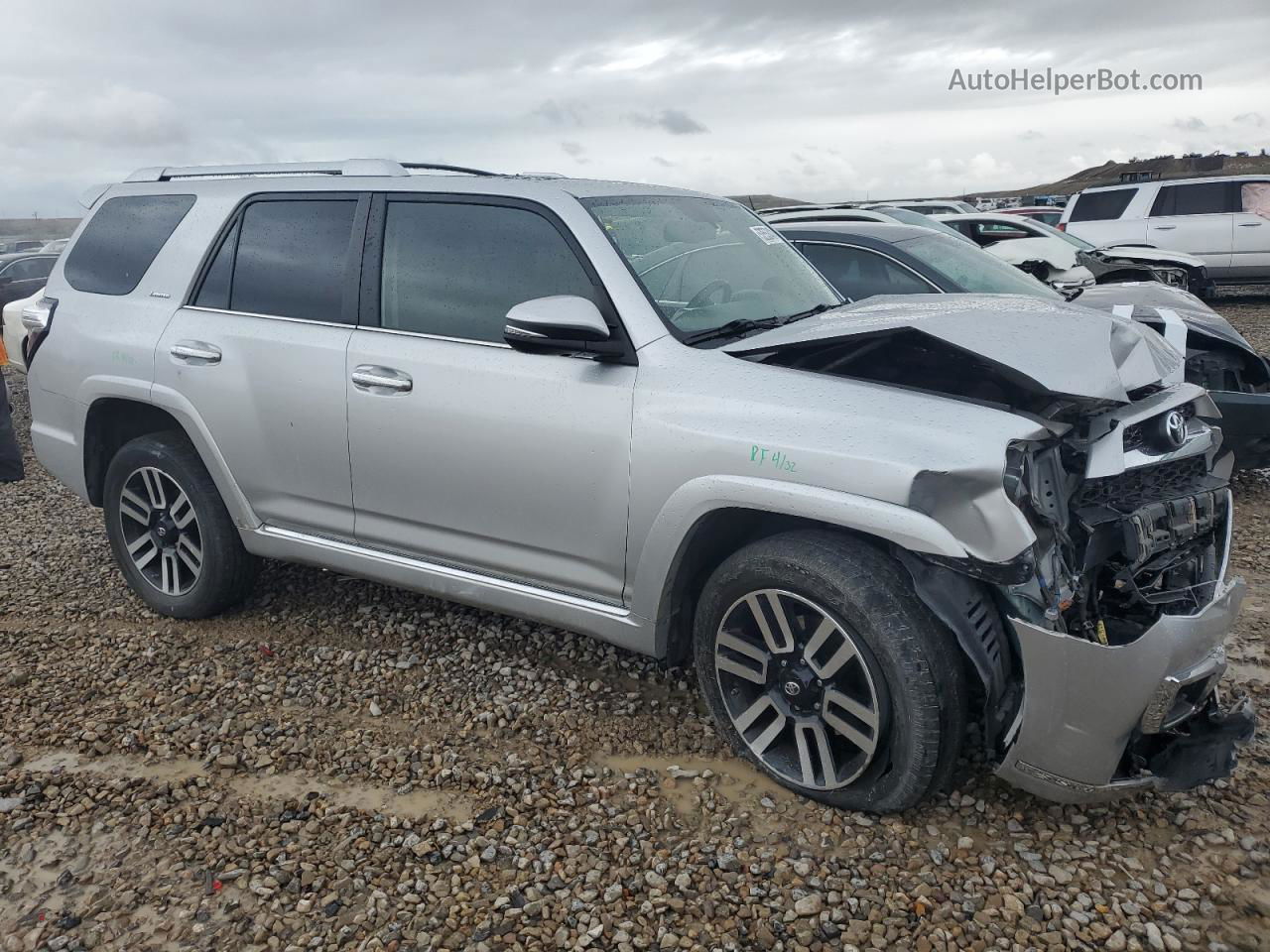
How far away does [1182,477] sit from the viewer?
312cm

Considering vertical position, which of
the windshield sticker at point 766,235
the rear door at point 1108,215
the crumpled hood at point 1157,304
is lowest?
the crumpled hood at point 1157,304

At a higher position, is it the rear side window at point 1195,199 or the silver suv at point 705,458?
the rear side window at point 1195,199

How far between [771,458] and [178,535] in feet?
9.48

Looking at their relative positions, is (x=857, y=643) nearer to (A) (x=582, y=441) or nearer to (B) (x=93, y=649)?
(A) (x=582, y=441)

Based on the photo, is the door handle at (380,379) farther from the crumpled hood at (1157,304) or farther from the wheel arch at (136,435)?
the crumpled hood at (1157,304)

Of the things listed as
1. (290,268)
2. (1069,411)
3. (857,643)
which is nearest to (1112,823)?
(857,643)

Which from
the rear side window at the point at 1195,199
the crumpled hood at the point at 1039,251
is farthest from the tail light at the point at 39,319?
the rear side window at the point at 1195,199

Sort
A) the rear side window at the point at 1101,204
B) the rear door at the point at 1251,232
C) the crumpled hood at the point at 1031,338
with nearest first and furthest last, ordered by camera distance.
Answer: the crumpled hood at the point at 1031,338 → the rear door at the point at 1251,232 → the rear side window at the point at 1101,204

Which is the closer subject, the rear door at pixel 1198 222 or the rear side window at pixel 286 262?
the rear side window at pixel 286 262

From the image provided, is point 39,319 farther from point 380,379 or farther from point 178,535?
point 380,379

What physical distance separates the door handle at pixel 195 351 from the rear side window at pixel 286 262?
180mm

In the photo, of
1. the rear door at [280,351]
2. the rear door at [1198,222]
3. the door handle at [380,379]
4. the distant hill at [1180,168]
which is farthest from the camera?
the distant hill at [1180,168]

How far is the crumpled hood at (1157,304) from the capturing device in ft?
17.6

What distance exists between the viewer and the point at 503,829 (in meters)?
2.95
